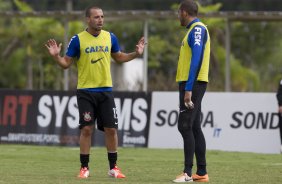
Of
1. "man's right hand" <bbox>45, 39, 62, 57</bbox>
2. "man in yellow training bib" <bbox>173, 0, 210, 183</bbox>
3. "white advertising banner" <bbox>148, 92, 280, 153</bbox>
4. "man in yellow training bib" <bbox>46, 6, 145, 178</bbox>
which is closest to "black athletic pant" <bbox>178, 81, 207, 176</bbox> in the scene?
"man in yellow training bib" <bbox>173, 0, 210, 183</bbox>

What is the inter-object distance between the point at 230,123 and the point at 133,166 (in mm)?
6329

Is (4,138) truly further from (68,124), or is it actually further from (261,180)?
(261,180)

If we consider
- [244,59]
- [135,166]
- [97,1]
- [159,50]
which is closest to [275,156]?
[135,166]

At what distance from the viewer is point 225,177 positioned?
1203 centimetres

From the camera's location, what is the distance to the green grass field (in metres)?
11.6

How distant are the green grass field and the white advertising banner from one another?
1208 mm

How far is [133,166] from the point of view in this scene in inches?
557

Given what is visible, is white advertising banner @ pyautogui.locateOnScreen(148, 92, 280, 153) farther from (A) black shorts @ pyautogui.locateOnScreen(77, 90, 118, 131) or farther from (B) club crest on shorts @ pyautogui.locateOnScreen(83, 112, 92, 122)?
(B) club crest on shorts @ pyautogui.locateOnScreen(83, 112, 92, 122)

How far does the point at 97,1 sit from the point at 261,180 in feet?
79.2

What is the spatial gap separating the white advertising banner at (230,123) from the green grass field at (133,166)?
1.21 meters

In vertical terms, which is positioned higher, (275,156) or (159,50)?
(159,50)

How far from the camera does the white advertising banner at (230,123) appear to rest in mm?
19812

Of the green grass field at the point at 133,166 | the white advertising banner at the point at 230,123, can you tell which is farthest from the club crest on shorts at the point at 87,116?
the white advertising banner at the point at 230,123

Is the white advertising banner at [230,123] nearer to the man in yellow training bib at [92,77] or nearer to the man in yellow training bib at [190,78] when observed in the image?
the man in yellow training bib at [92,77]
